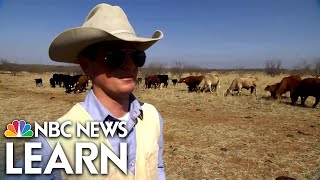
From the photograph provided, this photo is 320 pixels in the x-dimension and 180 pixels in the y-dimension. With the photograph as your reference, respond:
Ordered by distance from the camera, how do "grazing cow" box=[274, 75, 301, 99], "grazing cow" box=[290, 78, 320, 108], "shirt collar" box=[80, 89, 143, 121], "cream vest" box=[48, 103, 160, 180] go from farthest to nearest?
"grazing cow" box=[274, 75, 301, 99] → "grazing cow" box=[290, 78, 320, 108] → "shirt collar" box=[80, 89, 143, 121] → "cream vest" box=[48, 103, 160, 180]

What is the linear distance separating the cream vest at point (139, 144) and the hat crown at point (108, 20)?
1.54 ft

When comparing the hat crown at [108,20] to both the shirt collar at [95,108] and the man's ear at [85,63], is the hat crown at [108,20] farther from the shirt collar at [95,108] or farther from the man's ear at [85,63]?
the shirt collar at [95,108]

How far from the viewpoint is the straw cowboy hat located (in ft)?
5.42

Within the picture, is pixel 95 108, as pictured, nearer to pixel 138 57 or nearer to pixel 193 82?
pixel 138 57

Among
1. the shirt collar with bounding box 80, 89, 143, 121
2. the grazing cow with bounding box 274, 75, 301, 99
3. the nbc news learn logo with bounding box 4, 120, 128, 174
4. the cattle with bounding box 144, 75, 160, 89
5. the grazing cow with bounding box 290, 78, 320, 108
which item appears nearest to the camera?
the nbc news learn logo with bounding box 4, 120, 128, 174

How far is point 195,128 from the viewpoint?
9.51 metres

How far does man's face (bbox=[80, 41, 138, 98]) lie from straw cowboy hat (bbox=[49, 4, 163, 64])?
80 millimetres

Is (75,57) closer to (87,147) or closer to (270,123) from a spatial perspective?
(87,147)

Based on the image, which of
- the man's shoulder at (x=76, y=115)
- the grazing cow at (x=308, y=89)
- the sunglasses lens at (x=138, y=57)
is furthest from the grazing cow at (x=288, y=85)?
the man's shoulder at (x=76, y=115)

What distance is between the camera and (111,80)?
5.62 ft

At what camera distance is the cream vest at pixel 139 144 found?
1.61 meters

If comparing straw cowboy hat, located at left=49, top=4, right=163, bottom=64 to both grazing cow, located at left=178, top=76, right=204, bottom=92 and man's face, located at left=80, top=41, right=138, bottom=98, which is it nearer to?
man's face, located at left=80, top=41, right=138, bottom=98

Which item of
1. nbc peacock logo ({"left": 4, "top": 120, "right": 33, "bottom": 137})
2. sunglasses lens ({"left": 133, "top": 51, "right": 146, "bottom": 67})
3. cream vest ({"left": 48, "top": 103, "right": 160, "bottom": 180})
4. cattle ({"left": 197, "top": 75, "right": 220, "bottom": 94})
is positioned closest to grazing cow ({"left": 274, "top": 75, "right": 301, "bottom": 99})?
cattle ({"left": 197, "top": 75, "right": 220, "bottom": 94})

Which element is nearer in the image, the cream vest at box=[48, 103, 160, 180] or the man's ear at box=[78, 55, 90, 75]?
the cream vest at box=[48, 103, 160, 180]
